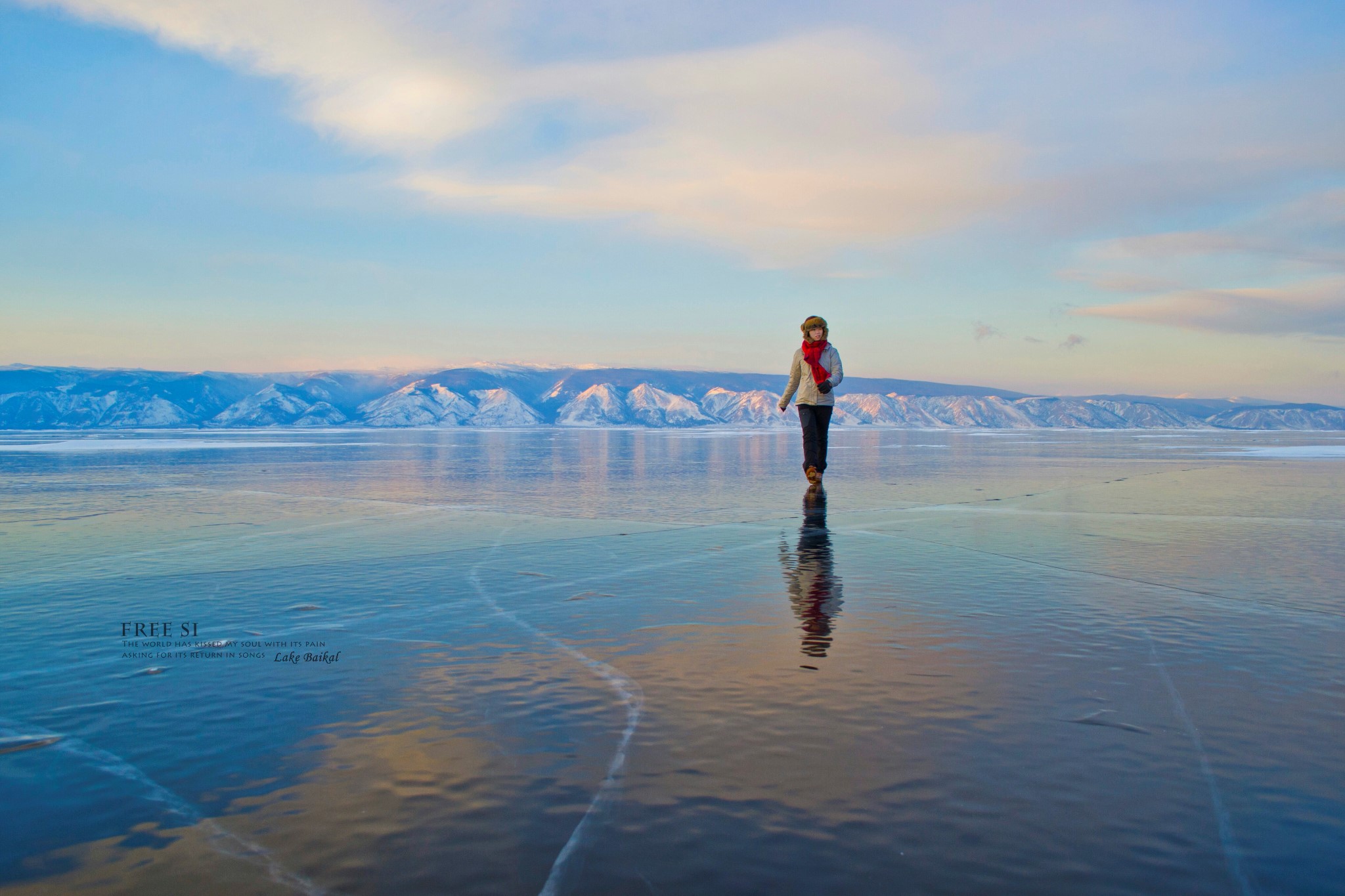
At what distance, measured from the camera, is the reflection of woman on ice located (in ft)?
60.9

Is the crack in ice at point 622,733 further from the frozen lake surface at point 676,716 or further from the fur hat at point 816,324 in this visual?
the fur hat at point 816,324

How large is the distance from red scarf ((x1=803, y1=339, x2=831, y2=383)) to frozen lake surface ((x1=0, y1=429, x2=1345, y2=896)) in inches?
270

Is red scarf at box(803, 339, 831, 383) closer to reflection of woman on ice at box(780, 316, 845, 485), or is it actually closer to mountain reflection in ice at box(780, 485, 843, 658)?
reflection of woman on ice at box(780, 316, 845, 485)

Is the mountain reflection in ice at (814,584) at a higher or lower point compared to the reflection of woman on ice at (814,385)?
lower

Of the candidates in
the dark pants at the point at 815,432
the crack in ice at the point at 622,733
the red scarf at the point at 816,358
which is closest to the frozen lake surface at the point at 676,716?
the crack in ice at the point at 622,733

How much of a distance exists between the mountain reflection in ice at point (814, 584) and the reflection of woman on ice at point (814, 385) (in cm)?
523

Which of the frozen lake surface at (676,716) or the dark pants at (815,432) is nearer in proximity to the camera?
the frozen lake surface at (676,716)

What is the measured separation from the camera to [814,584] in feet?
29.3

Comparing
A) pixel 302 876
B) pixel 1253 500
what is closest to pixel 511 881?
pixel 302 876

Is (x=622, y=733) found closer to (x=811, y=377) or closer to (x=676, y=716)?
(x=676, y=716)

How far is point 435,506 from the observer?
676 inches

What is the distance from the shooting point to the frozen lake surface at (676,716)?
11.1ft

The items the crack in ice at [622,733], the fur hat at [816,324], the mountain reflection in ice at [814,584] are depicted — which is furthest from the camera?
the fur hat at [816,324]

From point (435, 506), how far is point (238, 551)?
5809 millimetres
